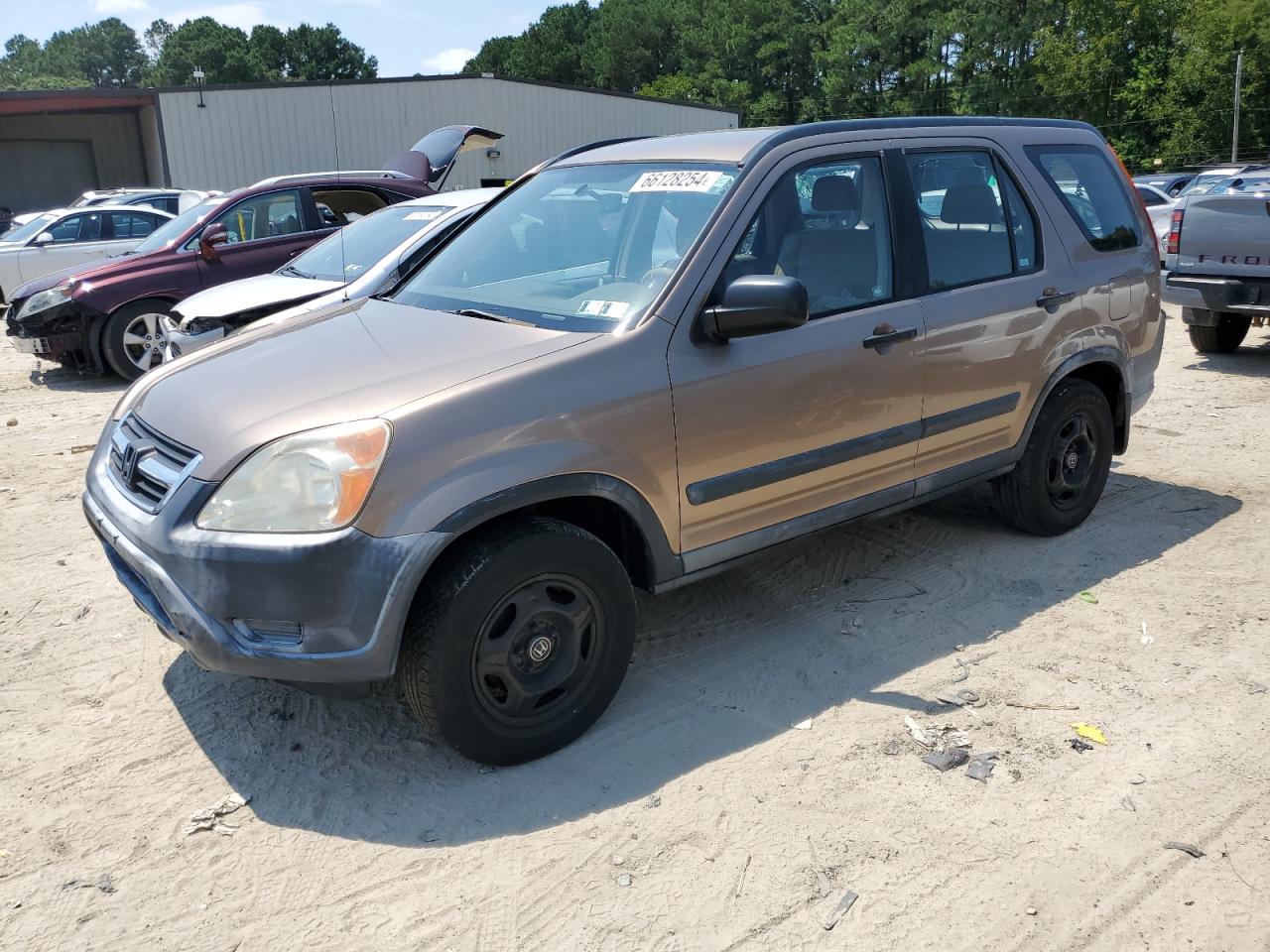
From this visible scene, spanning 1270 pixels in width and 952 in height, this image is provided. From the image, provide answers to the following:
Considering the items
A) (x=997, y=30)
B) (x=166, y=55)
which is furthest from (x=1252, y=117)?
(x=166, y=55)

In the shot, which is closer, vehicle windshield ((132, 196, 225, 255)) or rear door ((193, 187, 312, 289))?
rear door ((193, 187, 312, 289))

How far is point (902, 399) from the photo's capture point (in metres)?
4.14

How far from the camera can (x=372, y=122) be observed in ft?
88.2

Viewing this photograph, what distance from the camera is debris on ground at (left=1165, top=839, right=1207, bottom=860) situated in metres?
2.87

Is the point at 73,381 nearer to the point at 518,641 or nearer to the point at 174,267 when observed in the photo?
the point at 174,267

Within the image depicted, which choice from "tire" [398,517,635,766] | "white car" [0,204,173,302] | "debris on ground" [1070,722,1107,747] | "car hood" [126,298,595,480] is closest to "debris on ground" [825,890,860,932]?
"tire" [398,517,635,766]

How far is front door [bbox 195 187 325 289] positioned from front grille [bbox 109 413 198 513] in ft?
22.4

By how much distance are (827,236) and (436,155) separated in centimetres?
801

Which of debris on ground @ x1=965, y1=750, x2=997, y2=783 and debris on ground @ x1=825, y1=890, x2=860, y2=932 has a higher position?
debris on ground @ x1=825, y1=890, x2=860, y2=932

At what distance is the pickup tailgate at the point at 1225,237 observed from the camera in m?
8.59

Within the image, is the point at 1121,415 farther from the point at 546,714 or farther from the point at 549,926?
the point at 549,926

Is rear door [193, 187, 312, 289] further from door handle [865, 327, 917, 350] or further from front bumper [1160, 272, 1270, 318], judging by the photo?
front bumper [1160, 272, 1270, 318]

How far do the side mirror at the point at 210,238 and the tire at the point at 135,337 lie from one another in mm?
641

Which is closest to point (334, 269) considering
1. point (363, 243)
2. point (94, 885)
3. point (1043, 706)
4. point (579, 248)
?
point (363, 243)
